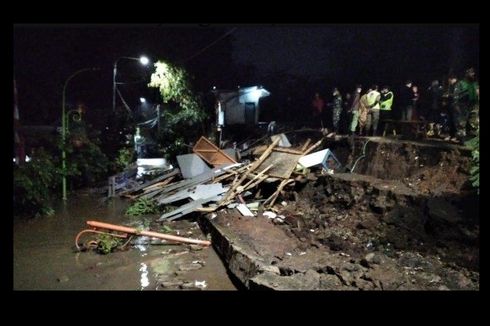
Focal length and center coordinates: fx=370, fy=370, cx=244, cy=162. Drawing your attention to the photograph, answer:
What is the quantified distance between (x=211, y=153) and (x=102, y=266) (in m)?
7.72

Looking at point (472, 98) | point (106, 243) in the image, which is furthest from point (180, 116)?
point (472, 98)

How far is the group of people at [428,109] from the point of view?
32.9 ft

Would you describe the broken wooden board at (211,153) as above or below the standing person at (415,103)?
below

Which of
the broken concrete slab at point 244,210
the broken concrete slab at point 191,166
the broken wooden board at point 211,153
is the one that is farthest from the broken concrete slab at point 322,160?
the broken concrete slab at point 191,166

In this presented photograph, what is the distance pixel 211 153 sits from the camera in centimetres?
1473

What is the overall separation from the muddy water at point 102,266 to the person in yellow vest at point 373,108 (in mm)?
7395

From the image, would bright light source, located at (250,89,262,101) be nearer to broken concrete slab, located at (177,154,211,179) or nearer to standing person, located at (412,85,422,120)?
broken concrete slab, located at (177,154,211,179)

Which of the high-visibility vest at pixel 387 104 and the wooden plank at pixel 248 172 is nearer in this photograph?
the wooden plank at pixel 248 172

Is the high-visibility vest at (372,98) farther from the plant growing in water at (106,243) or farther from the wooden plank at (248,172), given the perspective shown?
the plant growing in water at (106,243)

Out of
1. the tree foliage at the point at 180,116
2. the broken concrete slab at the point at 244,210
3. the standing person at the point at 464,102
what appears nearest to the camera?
the standing person at the point at 464,102

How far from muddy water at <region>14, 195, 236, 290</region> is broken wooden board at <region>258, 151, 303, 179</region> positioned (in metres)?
3.28

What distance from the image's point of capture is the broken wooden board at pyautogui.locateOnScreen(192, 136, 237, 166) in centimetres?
1449

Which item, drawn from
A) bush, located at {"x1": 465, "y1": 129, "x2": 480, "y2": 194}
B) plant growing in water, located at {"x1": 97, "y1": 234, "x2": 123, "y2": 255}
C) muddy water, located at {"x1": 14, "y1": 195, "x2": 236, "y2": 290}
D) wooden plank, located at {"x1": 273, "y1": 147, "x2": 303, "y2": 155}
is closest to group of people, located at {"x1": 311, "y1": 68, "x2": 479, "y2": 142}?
bush, located at {"x1": 465, "y1": 129, "x2": 480, "y2": 194}
